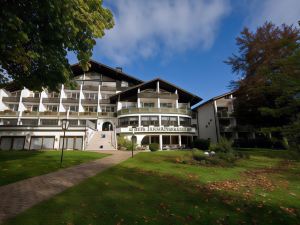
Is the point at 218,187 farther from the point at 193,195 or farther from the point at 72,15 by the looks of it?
the point at 72,15

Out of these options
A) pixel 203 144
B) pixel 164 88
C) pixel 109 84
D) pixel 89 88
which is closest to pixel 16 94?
pixel 89 88

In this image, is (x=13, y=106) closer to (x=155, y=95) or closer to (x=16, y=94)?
(x=16, y=94)

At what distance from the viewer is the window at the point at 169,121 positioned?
131ft

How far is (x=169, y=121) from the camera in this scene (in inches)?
1583

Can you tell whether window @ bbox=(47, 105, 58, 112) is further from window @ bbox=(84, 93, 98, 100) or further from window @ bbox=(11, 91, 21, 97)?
window @ bbox=(11, 91, 21, 97)

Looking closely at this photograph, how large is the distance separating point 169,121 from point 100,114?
1565 centimetres

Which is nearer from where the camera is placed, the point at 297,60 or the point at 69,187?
the point at 297,60

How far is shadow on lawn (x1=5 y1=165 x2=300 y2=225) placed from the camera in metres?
5.43

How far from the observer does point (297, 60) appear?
13.2 ft

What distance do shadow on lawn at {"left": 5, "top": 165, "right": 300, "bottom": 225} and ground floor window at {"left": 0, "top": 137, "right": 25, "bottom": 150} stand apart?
1191 inches

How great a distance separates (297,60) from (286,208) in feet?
16.6

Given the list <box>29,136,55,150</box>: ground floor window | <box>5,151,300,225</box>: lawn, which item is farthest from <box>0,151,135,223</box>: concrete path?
<box>29,136,55,150</box>: ground floor window

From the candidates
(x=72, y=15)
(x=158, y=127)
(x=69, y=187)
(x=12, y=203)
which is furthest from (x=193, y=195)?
(x=158, y=127)

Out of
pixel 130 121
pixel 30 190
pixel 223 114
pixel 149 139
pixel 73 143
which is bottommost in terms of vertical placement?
pixel 30 190
